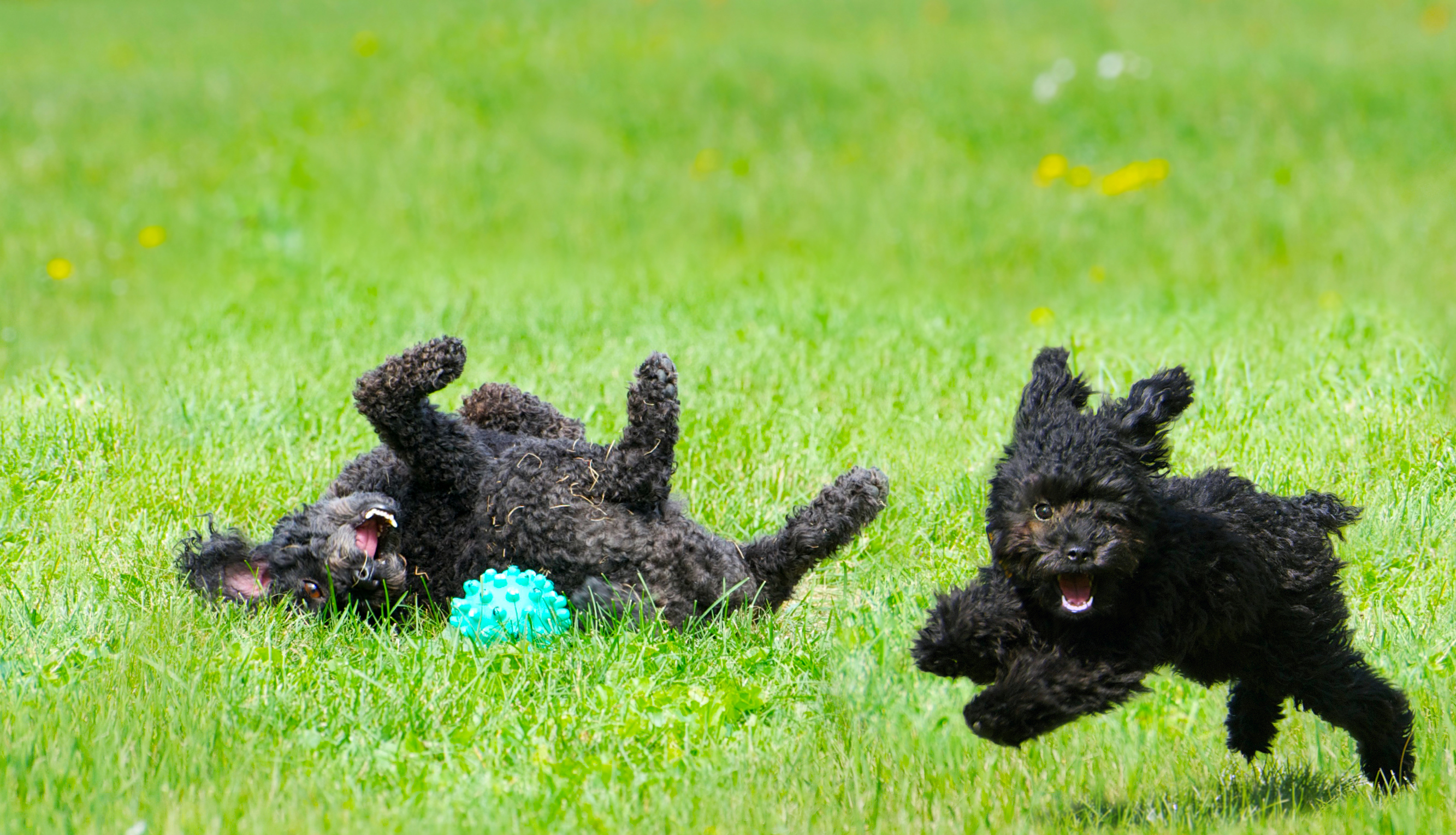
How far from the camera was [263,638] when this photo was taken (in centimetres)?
470

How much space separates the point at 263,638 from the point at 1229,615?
119 inches

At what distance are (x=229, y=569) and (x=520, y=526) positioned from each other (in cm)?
108

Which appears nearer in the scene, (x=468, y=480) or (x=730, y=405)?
(x=468, y=480)

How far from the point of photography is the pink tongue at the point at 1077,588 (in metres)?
3.70

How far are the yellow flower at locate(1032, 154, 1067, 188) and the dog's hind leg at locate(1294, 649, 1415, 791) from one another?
8.43 m

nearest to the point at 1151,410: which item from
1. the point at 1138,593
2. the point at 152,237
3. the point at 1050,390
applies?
the point at 1050,390

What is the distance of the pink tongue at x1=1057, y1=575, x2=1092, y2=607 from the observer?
370 centimetres

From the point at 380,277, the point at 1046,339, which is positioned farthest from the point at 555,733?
the point at 380,277

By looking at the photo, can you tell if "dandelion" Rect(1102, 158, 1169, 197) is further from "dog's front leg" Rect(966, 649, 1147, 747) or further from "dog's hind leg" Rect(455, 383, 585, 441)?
"dog's front leg" Rect(966, 649, 1147, 747)

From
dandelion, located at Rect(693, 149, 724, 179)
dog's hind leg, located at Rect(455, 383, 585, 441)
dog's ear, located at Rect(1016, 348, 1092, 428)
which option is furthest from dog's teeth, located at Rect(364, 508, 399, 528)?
dandelion, located at Rect(693, 149, 724, 179)

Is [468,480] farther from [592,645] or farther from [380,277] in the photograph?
[380,277]

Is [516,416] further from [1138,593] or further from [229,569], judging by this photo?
[1138,593]

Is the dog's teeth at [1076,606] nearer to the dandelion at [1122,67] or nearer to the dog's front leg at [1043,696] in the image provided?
the dog's front leg at [1043,696]

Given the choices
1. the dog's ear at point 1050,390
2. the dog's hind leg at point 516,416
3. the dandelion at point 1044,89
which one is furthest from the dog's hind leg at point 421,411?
the dandelion at point 1044,89
